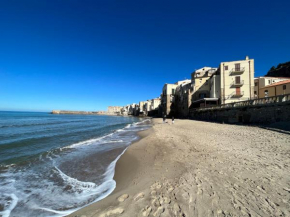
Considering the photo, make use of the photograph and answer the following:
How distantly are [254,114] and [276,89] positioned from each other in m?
20.6

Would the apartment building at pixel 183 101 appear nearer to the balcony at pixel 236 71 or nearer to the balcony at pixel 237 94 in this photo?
the balcony at pixel 237 94

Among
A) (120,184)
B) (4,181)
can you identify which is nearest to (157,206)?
(120,184)

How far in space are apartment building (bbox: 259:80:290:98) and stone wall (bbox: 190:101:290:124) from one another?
16033 millimetres

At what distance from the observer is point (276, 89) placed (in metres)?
31.7

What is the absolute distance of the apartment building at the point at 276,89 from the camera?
97.4 ft

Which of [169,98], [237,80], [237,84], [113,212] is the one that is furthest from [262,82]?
[113,212]

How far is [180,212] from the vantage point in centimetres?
314

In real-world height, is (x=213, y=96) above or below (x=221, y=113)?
above

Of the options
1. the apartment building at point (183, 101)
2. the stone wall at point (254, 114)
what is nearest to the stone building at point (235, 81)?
the stone wall at point (254, 114)

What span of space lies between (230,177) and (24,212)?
6.27 meters

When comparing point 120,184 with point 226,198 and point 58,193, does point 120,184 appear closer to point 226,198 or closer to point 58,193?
point 58,193

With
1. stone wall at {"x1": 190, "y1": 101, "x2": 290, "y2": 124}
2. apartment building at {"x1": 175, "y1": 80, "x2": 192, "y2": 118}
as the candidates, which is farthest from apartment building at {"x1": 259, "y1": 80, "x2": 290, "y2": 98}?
apartment building at {"x1": 175, "y1": 80, "x2": 192, "y2": 118}

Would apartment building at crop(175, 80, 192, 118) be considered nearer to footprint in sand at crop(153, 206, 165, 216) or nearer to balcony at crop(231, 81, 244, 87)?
balcony at crop(231, 81, 244, 87)

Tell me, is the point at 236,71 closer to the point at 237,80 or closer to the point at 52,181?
the point at 237,80
